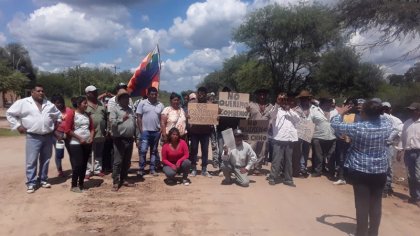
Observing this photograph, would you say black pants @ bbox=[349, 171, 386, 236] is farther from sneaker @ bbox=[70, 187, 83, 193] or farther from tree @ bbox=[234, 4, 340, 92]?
tree @ bbox=[234, 4, 340, 92]

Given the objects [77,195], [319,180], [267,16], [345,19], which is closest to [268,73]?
[267,16]

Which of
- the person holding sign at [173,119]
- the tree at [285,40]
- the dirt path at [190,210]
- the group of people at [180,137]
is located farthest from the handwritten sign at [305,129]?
the tree at [285,40]

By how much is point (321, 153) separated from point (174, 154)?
3586 millimetres

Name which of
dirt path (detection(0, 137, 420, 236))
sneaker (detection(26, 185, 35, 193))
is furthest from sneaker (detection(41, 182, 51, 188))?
sneaker (detection(26, 185, 35, 193))

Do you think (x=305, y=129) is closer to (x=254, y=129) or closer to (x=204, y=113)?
(x=254, y=129)

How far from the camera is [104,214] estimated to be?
686 cm

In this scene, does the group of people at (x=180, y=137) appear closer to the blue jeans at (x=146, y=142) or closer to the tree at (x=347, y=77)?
the blue jeans at (x=146, y=142)

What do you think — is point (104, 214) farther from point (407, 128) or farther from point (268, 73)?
point (268, 73)

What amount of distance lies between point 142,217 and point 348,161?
3289mm

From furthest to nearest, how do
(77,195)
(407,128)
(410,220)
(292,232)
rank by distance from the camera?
1. (407,128)
2. (77,195)
3. (410,220)
4. (292,232)

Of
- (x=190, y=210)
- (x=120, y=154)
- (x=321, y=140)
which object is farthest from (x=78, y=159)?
(x=321, y=140)

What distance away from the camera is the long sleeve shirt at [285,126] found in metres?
9.09

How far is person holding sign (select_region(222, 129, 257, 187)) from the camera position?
8820 mm

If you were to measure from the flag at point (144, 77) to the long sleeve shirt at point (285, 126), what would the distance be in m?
3.14
